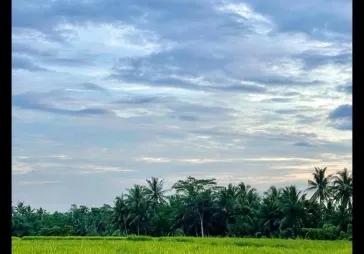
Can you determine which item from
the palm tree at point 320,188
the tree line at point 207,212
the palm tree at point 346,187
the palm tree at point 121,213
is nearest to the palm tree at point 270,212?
the tree line at point 207,212

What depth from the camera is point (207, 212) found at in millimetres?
11477

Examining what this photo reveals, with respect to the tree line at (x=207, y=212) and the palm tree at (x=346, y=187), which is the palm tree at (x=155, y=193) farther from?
the palm tree at (x=346, y=187)

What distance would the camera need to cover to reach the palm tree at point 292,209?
10941 mm

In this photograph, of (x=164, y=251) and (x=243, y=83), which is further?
(x=164, y=251)

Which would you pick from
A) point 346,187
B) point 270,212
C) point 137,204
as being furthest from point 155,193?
point 346,187

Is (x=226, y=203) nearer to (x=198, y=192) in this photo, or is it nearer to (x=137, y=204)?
(x=198, y=192)

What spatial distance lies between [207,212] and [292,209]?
1836 mm

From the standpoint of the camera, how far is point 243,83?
8.69 ft

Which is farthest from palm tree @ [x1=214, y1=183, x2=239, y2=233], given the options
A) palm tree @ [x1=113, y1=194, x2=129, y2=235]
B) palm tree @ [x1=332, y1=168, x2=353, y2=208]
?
palm tree @ [x1=332, y1=168, x2=353, y2=208]

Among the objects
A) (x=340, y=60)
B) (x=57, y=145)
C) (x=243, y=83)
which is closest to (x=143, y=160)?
(x=57, y=145)

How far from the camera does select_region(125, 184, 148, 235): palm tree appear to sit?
11.5m
